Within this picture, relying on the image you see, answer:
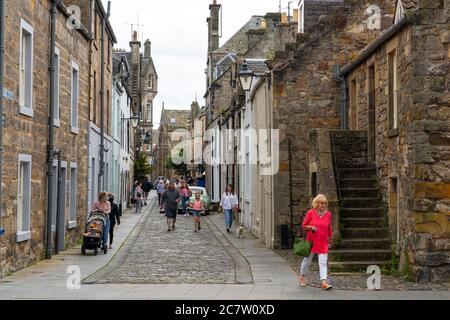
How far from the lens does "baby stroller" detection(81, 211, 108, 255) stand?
60.2 feet

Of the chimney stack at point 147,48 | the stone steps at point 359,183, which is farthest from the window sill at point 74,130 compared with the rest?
the chimney stack at point 147,48

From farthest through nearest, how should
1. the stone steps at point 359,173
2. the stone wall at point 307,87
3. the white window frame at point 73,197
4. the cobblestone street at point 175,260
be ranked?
the white window frame at point 73,197
the stone wall at point 307,87
the stone steps at point 359,173
the cobblestone street at point 175,260

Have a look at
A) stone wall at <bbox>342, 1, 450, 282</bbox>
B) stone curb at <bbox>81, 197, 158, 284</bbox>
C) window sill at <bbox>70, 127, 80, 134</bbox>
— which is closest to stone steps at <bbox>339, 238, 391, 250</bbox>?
stone wall at <bbox>342, 1, 450, 282</bbox>

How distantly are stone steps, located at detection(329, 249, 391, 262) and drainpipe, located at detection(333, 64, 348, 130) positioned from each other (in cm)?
608

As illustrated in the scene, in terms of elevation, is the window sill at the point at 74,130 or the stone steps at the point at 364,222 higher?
the window sill at the point at 74,130

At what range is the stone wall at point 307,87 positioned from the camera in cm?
2014

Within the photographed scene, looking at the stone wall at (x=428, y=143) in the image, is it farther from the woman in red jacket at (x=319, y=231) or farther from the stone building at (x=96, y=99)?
the stone building at (x=96, y=99)

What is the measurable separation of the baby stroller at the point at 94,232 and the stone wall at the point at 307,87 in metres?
4.91

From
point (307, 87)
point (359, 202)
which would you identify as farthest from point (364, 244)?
point (307, 87)

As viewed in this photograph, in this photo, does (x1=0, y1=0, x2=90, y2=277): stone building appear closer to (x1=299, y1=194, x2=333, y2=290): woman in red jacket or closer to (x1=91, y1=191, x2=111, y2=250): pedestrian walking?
(x1=91, y1=191, x2=111, y2=250): pedestrian walking

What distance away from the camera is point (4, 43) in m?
13.2

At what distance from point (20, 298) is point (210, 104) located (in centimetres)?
4311

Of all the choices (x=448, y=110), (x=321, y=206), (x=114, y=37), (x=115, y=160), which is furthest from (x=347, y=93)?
(x=115, y=160)

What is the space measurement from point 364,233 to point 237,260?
3.61 m
